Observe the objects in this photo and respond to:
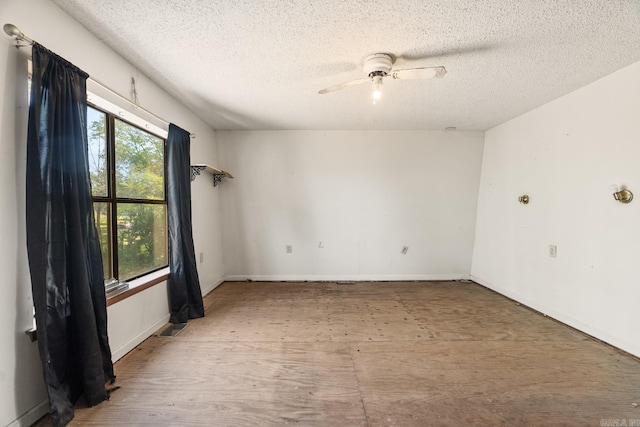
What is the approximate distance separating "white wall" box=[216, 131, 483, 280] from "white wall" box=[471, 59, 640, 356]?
1.91ft

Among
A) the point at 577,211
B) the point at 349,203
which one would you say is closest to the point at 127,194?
the point at 349,203

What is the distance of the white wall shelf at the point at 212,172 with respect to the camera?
2.82 metres

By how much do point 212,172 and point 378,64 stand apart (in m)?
2.54

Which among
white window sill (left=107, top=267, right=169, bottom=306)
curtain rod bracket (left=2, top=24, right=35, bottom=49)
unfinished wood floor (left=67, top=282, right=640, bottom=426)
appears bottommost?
unfinished wood floor (left=67, top=282, right=640, bottom=426)

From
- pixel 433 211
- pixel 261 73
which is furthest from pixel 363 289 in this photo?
pixel 261 73

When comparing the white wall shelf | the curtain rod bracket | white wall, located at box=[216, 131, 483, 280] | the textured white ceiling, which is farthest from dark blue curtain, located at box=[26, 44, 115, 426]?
white wall, located at box=[216, 131, 483, 280]

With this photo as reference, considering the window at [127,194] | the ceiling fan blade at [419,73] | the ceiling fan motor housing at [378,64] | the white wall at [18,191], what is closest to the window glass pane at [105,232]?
the window at [127,194]

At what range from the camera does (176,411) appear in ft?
4.47

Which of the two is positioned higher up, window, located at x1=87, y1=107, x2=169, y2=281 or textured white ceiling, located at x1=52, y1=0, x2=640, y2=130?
textured white ceiling, located at x1=52, y1=0, x2=640, y2=130

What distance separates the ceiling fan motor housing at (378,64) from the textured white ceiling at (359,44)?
0.05 m

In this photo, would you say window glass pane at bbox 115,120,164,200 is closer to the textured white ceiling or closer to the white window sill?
the textured white ceiling

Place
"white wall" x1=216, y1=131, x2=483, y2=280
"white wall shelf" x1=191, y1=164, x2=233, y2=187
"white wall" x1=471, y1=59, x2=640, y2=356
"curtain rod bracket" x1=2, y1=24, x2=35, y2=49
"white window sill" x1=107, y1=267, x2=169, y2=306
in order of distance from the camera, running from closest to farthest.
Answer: "curtain rod bracket" x1=2, y1=24, x2=35, y2=49 → "white window sill" x1=107, y1=267, x2=169, y2=306 → "white wall" x1=471, y1=59, x2=640, y2=356 → "white wall shelf" x1=191, y1=164, x2=233, y2=187 → "white wall" x1=216, y1=131, x2=483, y2=280

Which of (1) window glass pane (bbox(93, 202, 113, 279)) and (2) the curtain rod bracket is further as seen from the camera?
(1) window glass pane (bbox(93, 202, 113, 279))

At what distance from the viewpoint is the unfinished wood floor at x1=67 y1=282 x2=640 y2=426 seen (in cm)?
134
